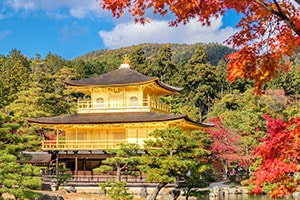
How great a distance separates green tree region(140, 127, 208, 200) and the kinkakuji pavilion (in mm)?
4705

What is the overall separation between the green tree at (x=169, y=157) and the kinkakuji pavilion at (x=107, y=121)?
4705mm

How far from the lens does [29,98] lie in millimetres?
36500

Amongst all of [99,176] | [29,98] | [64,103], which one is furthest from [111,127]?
[64,103]

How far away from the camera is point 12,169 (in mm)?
13727

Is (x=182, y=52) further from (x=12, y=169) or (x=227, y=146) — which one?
(x=12, y=169)

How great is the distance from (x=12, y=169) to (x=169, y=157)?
6.56 m

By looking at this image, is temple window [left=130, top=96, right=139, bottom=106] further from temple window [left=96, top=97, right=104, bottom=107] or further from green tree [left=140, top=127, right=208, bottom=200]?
green tree [left=140, top=127, right=208, bottom=200]

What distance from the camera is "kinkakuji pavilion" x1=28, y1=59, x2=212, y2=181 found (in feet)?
80.8

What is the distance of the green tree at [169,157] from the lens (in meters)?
17.9

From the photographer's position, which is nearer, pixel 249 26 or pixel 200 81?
pixel 249 26

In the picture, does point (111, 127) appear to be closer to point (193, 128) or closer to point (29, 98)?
point (193, 128)

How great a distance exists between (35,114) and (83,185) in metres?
11.9

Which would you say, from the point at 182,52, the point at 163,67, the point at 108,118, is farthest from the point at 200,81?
the point at 182,52

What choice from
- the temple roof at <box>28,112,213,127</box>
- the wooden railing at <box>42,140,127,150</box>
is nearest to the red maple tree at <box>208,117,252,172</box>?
the temple roof at <box>28,112,213,127</box>
